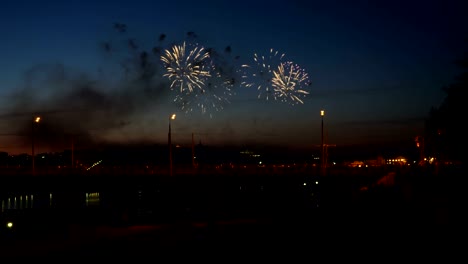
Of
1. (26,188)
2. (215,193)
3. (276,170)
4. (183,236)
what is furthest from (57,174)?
(183,236)

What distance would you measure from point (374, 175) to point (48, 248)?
61.0 meters

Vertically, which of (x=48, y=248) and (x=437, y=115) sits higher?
(x=437, y=115)

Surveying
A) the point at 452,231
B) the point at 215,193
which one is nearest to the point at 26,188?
the point at 215,193

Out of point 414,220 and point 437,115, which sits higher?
point 437,115

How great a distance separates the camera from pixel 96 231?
95.2ft

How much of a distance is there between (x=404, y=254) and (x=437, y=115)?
4878 cm

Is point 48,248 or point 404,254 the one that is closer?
point 404,254

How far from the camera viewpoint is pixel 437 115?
6519 cm

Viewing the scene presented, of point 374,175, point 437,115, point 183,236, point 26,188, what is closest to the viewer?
point 183,236

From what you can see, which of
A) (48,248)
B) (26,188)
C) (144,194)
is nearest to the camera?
(48,248)

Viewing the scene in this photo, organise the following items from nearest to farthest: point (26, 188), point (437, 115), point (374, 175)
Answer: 1. point (437, 115)
2. point (26, 188)
3. point (374, 175)

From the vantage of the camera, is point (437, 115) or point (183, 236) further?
point (437, 115)

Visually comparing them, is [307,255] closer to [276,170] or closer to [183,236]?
[183,236]

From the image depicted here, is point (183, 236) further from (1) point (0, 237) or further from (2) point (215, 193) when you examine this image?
(2) point (215, 193)
